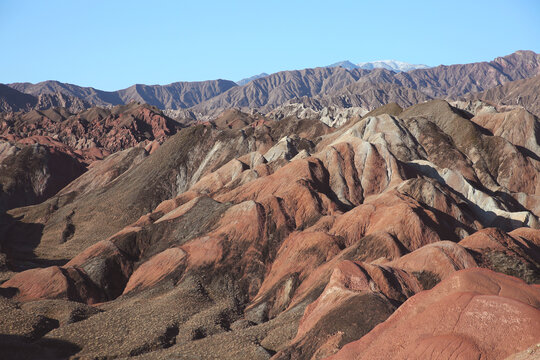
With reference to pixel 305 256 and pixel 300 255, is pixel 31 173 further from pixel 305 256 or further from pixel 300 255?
pixel 305 256

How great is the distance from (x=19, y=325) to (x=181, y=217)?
30965 mm

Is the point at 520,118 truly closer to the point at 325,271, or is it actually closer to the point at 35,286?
the point at 325,271

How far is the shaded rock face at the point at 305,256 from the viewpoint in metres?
26.6

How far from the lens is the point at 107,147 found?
192 metres

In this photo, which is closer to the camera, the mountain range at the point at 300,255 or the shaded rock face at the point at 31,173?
the mountain range at the point at 300,255

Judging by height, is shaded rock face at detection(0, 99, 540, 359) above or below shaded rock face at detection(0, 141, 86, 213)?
below

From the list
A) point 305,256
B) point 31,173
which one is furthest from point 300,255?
point 31,173

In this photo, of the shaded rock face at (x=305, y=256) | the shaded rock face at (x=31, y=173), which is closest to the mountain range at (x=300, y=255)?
the shaded rock face at (x=305, y=256)

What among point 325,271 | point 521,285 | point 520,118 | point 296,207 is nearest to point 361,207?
point 296,207

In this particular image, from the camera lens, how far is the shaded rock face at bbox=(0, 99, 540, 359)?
26.6 meters

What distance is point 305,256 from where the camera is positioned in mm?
52812

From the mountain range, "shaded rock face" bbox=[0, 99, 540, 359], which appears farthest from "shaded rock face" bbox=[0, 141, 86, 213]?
"shaded rock face" bbox=[0, 99, 540, 359]

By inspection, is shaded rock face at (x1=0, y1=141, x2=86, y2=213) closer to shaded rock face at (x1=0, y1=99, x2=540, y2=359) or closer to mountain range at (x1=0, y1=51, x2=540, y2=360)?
mountain range at (x1=0, y1=51, x2=540, y2=360)

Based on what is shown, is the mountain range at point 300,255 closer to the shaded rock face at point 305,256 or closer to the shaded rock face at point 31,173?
the shaded rock face at point 305,256
